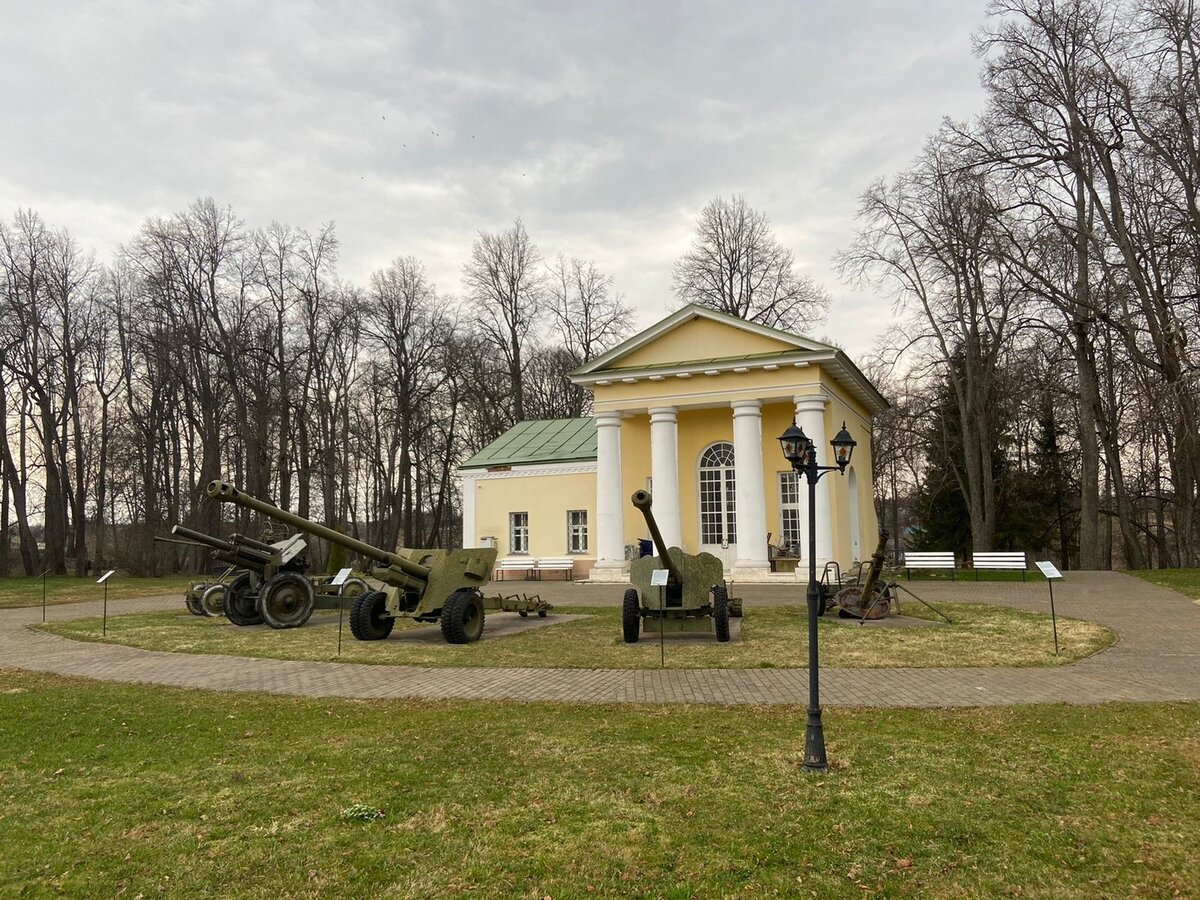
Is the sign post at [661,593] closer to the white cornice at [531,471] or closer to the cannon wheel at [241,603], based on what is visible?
the cannon wheel at [241,603]

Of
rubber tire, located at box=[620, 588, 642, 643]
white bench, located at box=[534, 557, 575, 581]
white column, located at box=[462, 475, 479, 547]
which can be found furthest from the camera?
white column, located at box=[462, 475, 479, 547]

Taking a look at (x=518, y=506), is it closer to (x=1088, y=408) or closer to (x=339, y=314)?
(x=339, y=314)

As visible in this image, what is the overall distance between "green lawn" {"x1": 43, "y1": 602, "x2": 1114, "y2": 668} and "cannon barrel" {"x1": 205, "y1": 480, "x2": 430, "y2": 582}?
1.21 metres

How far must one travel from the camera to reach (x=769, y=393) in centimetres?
2428

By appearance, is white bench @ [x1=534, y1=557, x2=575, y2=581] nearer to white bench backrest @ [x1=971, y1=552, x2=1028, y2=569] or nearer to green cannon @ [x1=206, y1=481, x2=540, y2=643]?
white bench backrest @ [x1=971, y1=552, x2=1028, y2=569]

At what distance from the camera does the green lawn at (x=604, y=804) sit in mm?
4008

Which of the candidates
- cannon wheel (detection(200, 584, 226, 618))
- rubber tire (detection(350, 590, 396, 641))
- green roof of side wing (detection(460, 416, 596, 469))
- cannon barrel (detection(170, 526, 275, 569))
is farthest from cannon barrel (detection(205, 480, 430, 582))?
green roof of side wing (detection(460, 416, 596, 469))

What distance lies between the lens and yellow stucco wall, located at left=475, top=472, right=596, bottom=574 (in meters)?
28.7

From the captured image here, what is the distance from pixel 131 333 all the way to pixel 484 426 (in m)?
16.6

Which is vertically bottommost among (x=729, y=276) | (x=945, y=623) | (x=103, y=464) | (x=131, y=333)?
(x=945, y=623)

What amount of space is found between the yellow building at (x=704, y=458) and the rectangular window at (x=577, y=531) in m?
0.04

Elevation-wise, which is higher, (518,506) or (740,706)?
(518,506)

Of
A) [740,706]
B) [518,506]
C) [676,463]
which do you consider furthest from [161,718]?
[518,506]

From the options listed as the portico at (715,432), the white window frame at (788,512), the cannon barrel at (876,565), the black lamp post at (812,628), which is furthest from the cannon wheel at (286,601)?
the white window frame at (788,512)
